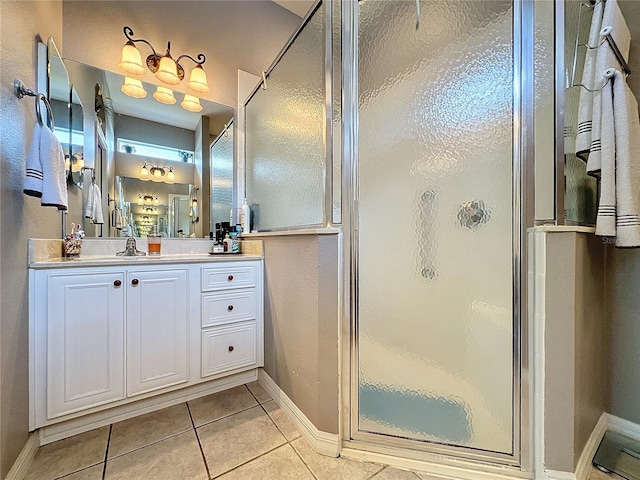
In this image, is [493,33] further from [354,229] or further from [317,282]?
[317,282]

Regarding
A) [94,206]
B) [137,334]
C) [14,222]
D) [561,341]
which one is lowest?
[137,334]

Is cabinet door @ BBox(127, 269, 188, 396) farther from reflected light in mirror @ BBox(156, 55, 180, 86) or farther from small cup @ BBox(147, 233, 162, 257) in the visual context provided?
reflected light in mirror @ BBox(156, 55, 180, 86)

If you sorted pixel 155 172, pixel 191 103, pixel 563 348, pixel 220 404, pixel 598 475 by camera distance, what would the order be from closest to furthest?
pixel 563 348 → pixel 598 475 → pixel 220 404 → pixel 155 172 → pixel 191 103

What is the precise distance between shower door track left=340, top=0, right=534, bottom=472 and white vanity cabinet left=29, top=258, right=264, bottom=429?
79cm

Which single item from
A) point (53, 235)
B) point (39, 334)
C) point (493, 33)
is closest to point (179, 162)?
point (53, 235)

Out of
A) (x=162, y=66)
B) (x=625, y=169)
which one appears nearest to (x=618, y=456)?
(x=625, y=169)

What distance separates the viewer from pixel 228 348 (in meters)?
1.64

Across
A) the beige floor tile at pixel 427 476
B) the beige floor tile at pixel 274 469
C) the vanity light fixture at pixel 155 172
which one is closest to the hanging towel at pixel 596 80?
the beige floor tile at pixel 427 476

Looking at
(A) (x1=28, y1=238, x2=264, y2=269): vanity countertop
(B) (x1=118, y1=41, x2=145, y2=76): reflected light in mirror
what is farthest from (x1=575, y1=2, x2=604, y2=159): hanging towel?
(B) (x1=118, y1=41, x2=145, y2=76): reflected light in mirror

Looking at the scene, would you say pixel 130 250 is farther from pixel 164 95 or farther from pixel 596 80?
pixel 596 80

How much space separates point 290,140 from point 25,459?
74.0 inches

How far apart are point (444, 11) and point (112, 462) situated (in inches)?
94.0

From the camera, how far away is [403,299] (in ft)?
3.89

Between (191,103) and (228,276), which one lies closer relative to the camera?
(228,276)
